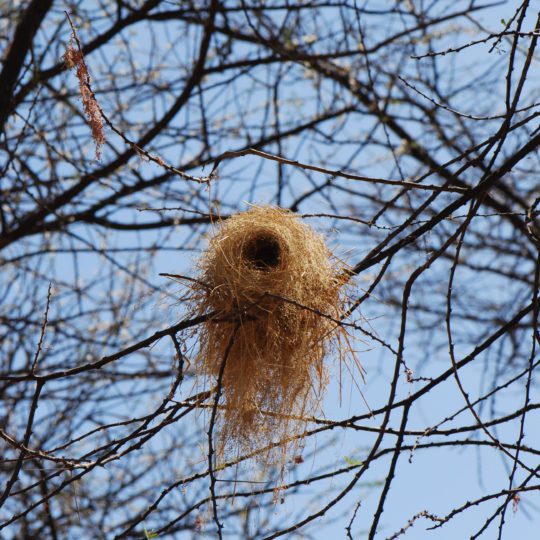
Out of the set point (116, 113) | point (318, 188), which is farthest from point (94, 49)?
point (318, 188)

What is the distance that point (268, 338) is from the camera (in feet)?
→ 8.15

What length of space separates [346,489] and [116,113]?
314 cm

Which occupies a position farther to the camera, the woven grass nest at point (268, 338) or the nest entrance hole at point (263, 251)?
the nest entrance hole at point (263, 251)

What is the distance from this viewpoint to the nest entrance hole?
2715 mm

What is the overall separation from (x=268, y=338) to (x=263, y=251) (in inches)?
15.1

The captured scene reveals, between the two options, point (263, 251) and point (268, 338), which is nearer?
point (268, 338)

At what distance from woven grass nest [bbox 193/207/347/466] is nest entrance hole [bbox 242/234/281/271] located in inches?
2.4

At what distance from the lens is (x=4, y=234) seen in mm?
4727

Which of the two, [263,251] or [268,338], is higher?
[263,251]

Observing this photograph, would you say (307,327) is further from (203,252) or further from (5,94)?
(5,94)

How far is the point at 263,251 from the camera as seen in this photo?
2779mm

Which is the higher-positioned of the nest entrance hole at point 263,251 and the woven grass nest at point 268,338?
the nest entrance hole at point 263,251

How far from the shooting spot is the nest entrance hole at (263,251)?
2715 mm

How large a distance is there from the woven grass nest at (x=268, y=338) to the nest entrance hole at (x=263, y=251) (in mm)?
62
